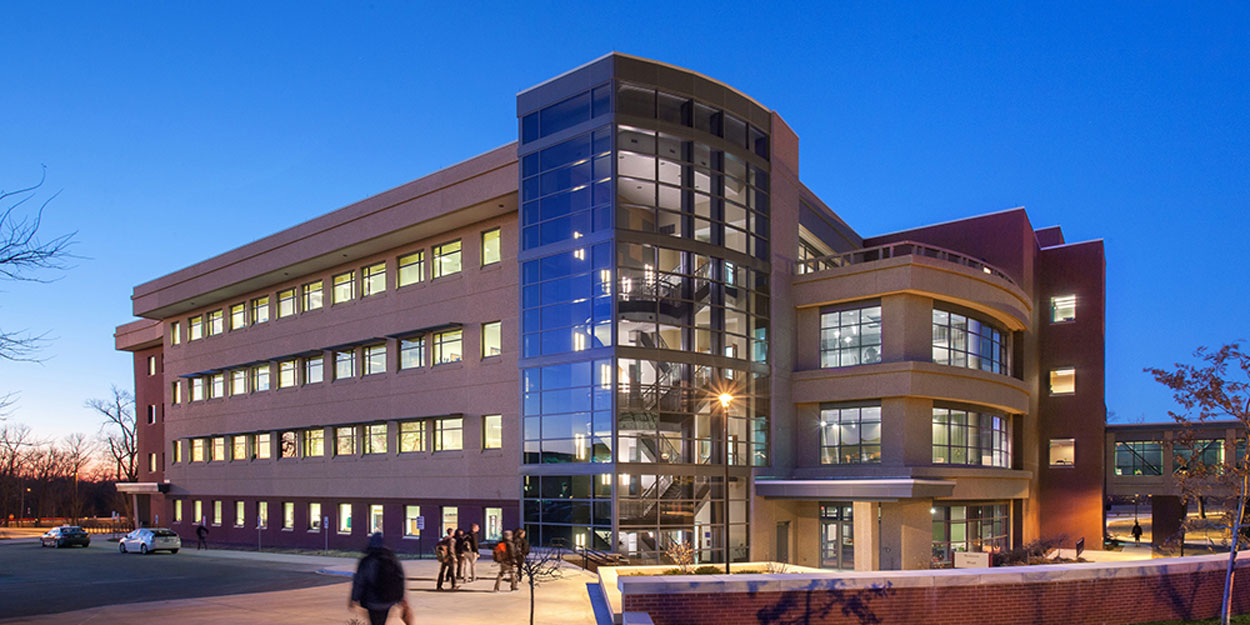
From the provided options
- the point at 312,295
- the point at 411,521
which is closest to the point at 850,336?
the point at 411,521

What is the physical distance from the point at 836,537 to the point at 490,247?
1881 cm

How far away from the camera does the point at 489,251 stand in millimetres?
41188

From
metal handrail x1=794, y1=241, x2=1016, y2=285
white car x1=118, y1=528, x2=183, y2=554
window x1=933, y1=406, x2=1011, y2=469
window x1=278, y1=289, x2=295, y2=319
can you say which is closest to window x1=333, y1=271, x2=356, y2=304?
window x1=278, y1=289, x2=295, y2=319

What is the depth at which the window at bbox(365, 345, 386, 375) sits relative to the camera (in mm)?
46500

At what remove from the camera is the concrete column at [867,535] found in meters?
35.0

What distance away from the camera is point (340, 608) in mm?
21062

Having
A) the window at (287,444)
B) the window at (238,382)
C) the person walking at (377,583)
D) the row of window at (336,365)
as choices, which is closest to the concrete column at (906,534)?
the row of window at (336,365)

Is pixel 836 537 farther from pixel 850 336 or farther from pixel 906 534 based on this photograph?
pixel 850 336

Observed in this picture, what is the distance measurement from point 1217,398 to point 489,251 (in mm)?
28668

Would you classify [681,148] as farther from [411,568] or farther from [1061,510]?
[1061,510]

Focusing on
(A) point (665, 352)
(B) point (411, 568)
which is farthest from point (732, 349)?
(B) point (411, 568)

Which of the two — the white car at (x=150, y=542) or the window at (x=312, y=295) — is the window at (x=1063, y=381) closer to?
the window at (x=312, y=295)

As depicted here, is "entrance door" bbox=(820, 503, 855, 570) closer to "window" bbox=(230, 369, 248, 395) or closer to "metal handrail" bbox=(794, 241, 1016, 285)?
"metal handrail" bbox=(794, 241, 1016, 285)

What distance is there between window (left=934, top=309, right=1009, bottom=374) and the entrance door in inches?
283
